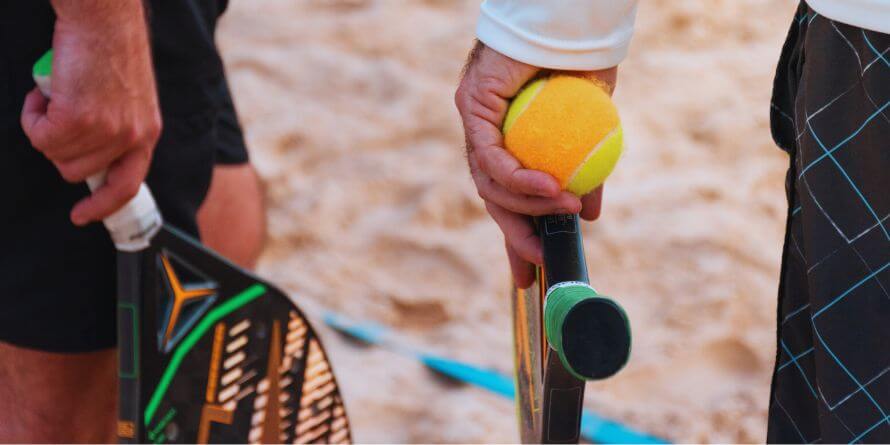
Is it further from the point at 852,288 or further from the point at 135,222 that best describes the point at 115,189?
the point at 852,288

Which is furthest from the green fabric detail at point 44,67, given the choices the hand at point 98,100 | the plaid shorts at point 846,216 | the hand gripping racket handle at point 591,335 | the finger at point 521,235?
the plaid shorts at point 846,216

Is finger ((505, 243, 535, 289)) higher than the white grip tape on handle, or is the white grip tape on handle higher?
finger ((505, 243, 535, 289))

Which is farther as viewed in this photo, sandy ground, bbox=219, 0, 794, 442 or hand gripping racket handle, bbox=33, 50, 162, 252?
sandy ground, bbox=219, 0, 794, 442

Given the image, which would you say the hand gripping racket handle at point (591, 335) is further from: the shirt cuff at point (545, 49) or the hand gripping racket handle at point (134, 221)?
the hand gripping racket handle at point (134, 221)

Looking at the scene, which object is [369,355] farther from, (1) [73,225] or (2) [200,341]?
(1) [73,225]

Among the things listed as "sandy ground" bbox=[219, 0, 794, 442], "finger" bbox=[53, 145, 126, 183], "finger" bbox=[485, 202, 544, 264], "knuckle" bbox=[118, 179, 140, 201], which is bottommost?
"sandy ground" bbox=[219, 0, 794, 442]

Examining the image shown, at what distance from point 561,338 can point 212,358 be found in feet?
2.80

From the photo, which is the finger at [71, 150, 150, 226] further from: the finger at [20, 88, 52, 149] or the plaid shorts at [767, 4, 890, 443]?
the plaid shorts at [767, 4, 890, 443]

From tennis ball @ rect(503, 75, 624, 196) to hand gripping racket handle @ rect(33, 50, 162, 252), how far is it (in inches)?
23.4

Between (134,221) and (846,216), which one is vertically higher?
(846,216)

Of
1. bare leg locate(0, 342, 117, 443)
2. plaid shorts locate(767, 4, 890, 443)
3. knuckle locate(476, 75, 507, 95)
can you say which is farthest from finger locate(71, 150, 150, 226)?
plaid shorts locate(767, 4, 890, 443)

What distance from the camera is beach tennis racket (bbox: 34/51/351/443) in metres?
1.48

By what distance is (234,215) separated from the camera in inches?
73.4

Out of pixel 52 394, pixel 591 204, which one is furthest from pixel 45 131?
pixel 591 204
